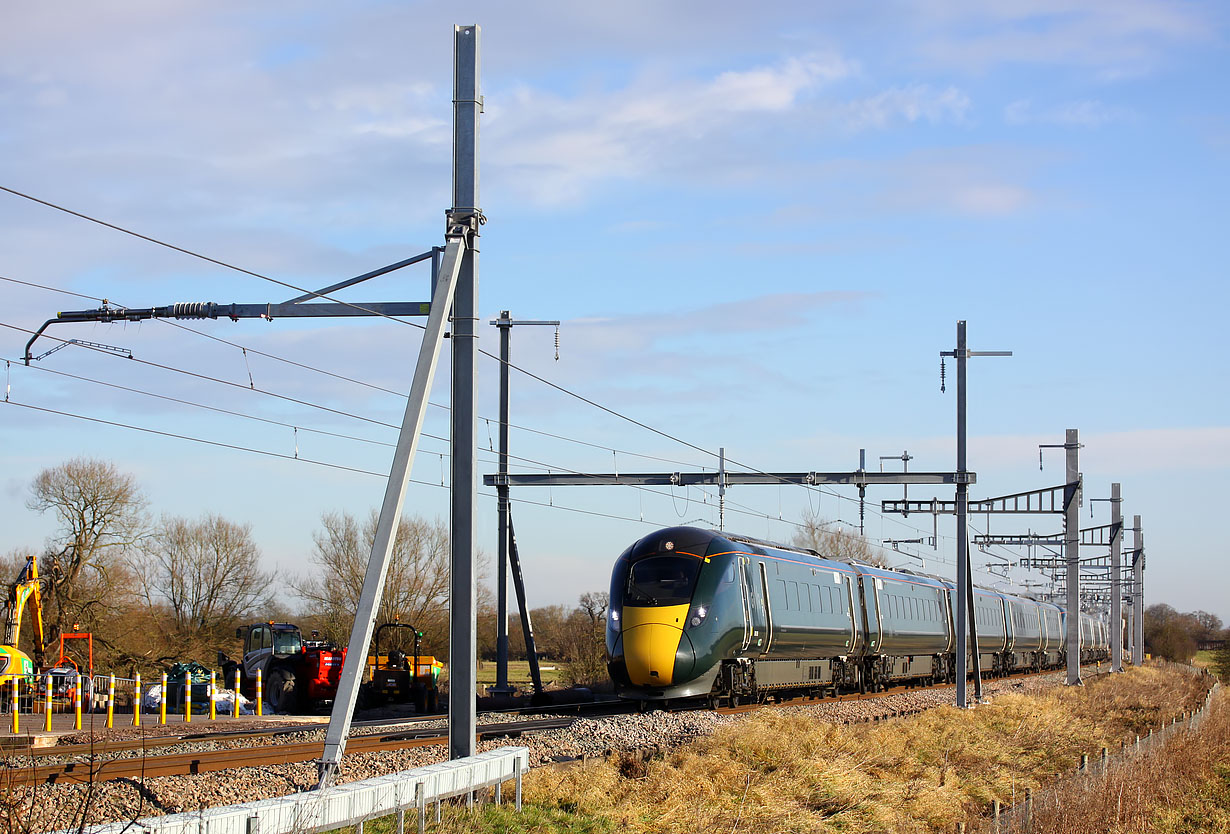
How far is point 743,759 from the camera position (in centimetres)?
1691

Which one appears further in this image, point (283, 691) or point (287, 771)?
point (283, 691)

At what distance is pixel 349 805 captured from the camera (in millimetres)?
10359

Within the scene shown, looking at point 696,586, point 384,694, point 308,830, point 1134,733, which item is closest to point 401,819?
point 308,830

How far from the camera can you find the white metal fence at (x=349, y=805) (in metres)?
8.98

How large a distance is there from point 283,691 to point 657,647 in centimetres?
991

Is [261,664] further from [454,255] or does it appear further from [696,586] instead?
[454,255]

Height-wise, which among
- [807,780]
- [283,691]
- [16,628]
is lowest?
[283,691]

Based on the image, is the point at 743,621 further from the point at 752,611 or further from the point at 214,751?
the point at 214,751

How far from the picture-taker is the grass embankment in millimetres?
13211

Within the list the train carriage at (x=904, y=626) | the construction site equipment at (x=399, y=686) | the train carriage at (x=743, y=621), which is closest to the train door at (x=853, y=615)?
the train carriage at (x=743, y=621)

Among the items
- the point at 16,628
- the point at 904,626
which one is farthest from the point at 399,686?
the point at 904,626

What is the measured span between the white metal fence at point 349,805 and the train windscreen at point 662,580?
11.0 m

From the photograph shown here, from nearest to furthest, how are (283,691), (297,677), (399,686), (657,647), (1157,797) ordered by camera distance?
(1157,797)
(657,647)
(283,691)
(297,677)
(399,686)

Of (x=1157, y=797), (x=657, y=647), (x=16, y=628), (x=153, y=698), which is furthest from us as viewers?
(x=153, y=698)
